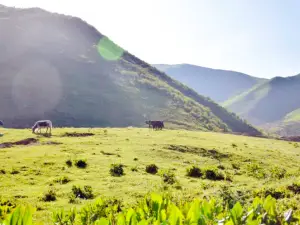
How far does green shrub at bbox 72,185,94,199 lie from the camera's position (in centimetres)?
1745

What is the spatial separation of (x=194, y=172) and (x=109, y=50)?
146986 mm

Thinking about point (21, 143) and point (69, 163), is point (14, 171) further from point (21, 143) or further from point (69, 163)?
point (21, 143)

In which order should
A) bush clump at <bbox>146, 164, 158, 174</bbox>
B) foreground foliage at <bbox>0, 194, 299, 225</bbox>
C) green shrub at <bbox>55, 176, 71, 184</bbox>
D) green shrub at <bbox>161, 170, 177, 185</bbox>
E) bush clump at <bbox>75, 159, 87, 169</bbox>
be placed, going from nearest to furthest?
foreground foliage at <bbox>0, 194, 299, 225</bbox> < green shrub at <bbox>55, 176, 71, 184</bbox> < green shrub at <bbox>161, 170, 177, 185</bbox> < bush clump at <bbox>146, 164, 158, 174</bbox> < bush clump at <bbox>75, 159, 87, 169</bbox>

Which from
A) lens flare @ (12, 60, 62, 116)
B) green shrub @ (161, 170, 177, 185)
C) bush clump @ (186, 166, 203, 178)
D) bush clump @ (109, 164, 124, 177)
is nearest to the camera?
green shrub @ (161, 170, 177, 185)

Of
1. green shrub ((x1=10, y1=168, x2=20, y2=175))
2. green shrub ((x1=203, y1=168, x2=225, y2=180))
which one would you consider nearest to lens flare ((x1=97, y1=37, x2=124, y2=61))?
green shrub ((x1=203, y1=168, x2=225, y2=180))

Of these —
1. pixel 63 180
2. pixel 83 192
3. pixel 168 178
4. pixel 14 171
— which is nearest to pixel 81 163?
pixel 63 180

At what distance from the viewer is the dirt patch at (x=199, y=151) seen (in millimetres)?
33291

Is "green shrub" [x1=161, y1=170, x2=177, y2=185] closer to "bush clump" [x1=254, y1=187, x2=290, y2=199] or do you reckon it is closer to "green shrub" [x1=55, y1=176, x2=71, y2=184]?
"green shrub" [x1=55, y1=176, x2=71, y2=184]

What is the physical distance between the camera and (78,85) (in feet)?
397

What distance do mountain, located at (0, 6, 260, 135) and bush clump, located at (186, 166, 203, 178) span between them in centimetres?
6966

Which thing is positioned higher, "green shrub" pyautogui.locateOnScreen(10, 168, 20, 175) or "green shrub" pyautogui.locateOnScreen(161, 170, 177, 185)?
"green shrub" pyautogui.locateOnScreen(161, 170, 177, 185)

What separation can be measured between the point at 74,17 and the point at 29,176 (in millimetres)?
173103

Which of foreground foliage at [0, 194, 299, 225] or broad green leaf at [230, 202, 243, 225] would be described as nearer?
foreground foliage at [0, 194, 299, 225]

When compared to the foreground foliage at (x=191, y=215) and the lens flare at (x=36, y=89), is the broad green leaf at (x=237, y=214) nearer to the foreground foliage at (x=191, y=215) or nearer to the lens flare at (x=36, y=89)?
the foreground foliage at (x=191, y=215)
